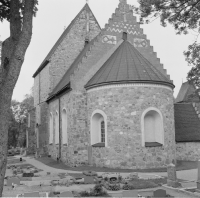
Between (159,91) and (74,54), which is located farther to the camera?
(74,54)

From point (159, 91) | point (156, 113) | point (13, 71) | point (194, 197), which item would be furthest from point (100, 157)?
point (13, 71)

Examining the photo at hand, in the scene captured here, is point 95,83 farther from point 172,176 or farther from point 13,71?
point 13,71

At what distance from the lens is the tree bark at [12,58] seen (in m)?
6.62

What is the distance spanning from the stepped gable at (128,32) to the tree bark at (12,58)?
13115 millimetres

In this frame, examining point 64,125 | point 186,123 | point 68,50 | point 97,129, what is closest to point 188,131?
point 186,123

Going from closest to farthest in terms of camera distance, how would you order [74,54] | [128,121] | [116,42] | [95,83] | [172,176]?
1. [172,176]
2. [128,121]
3. [95,83]
4. [116,42]
5. [74,54]

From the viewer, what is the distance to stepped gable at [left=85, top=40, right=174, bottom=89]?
16859 mm

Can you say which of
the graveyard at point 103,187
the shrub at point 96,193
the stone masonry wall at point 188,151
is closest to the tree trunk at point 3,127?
the graveyard at point 103,187

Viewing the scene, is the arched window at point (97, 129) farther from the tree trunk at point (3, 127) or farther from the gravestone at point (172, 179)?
the tree trunk at point (3, 127)

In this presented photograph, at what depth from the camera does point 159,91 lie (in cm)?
1723

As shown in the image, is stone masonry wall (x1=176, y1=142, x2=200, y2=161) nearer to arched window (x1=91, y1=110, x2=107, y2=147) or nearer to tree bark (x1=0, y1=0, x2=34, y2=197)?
arched window (x1=91, y1=110, x2=107, y2=147)

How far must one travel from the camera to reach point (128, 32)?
69.3 feet

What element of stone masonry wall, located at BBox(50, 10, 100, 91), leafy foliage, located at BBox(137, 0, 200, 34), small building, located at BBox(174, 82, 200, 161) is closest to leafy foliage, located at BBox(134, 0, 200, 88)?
leafy foliage, located at BBox(137, 0, 200, 34)

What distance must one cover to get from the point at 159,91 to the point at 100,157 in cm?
565
